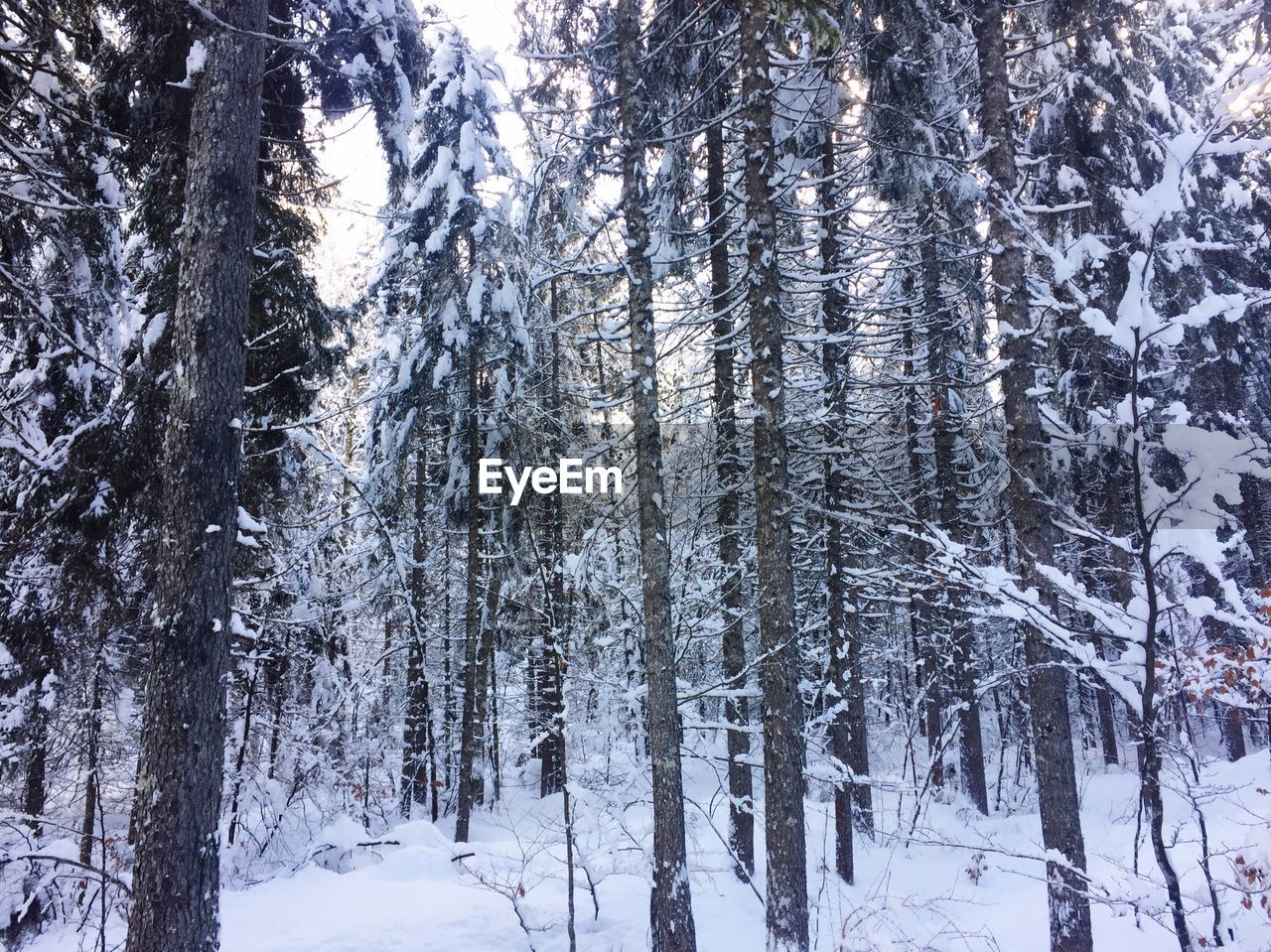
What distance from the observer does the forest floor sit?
6145 millimetres

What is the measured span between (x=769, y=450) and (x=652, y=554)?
1788mm

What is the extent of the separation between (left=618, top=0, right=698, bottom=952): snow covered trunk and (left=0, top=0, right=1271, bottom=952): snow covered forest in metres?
0.04

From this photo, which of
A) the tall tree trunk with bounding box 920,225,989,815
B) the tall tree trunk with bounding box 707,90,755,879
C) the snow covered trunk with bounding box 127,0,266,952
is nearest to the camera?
the snow covered trunk with bounding box 127,0,266,952

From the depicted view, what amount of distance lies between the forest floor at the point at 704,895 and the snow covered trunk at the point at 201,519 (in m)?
2.60

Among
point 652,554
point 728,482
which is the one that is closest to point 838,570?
point 728,482

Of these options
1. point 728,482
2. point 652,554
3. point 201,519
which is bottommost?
point 652,554

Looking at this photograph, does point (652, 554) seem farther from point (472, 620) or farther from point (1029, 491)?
point (472, 620)

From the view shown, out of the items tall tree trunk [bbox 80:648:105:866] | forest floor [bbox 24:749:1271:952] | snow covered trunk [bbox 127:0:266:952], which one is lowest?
forest floor [bbox 24:749:1271:952]

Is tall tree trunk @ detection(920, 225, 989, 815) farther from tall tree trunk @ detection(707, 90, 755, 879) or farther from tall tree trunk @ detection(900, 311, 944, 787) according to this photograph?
tall tree trunk @ detection(707, 90, 755, 879)

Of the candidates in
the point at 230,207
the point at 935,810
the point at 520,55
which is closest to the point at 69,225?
the point at 230,207

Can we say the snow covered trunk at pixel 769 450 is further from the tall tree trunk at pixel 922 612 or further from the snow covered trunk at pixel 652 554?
the tall tree trunk at pixel 922 612

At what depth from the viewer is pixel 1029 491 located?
7.19 metres
